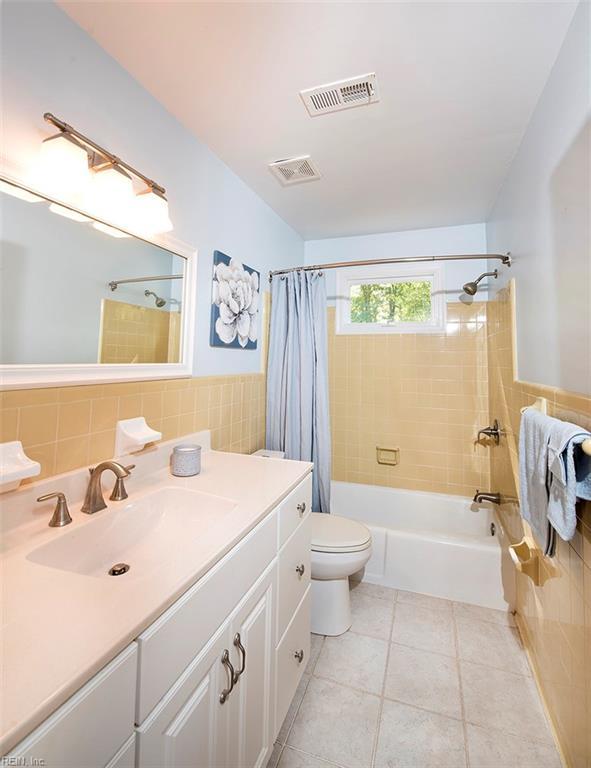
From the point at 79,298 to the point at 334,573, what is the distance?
5.30 ft

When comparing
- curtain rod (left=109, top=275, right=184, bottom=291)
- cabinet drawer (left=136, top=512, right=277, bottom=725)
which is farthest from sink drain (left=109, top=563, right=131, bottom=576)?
curtain rod (left=109, top=275, right=184, bottom=291)

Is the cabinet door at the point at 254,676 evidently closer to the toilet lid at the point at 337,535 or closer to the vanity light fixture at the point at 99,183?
the toilet lid at the point at 337,535

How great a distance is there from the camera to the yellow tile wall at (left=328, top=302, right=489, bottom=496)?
2.44m

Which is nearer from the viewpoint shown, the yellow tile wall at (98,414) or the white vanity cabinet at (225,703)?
the white vanity cabinet at (225,703)

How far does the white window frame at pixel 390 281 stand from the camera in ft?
8.33

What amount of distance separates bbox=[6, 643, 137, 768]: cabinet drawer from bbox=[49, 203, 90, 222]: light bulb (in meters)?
1.10

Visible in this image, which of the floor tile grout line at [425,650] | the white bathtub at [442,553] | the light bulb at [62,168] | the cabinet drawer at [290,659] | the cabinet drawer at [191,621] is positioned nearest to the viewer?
the cabinet drawer at [191,621]

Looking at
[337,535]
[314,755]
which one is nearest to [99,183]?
[337,535]

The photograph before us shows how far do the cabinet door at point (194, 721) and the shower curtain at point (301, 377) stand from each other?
138 cm

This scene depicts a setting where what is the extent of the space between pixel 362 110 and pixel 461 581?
2.43 metres

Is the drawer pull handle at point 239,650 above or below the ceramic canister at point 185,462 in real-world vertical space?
below

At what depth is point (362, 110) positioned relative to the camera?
53.7 inches

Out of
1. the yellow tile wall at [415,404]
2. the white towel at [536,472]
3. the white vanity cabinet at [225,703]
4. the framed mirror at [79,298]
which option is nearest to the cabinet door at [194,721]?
the white vanity cabinet at [225,703]

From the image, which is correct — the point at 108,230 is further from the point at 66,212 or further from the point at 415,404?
the point at 415,404
